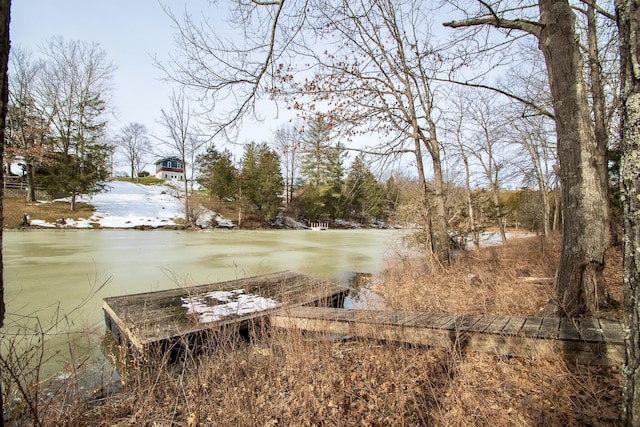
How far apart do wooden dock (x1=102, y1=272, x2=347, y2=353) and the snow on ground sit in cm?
1705

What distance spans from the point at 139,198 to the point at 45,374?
26.3m

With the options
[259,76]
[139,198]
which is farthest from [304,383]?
[139,198]

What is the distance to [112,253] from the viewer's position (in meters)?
9.28

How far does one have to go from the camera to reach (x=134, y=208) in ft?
74.1

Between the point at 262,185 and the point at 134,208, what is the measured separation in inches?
395

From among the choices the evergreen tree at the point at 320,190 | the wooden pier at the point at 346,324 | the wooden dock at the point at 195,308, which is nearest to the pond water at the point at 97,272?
the wooden dock at the point at 195,308

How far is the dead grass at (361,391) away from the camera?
195 centimetres

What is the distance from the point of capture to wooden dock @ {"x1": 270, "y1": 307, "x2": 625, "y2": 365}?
2.30 m

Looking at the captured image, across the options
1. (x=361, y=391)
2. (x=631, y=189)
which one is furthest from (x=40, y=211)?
(x=631, y=189)

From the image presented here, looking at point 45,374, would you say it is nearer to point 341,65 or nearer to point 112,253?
point 341,65

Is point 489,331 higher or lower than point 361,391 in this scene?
higher

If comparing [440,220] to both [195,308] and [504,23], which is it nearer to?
[504,23]

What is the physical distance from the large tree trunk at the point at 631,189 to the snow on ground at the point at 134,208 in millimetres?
21838

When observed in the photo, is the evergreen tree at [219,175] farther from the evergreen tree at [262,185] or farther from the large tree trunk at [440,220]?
the large tree trunk at [440,220]
